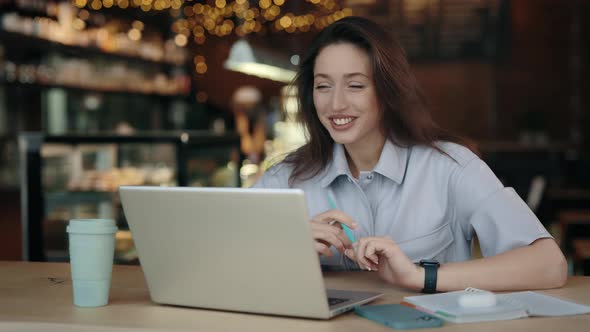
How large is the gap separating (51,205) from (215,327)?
Answer: 2643 mm

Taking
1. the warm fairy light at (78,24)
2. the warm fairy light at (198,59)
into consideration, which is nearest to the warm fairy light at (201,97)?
the warm fairy light at (198,59)

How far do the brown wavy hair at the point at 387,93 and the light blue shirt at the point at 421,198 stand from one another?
0.12 ft

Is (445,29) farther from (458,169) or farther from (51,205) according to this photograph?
(458,169)

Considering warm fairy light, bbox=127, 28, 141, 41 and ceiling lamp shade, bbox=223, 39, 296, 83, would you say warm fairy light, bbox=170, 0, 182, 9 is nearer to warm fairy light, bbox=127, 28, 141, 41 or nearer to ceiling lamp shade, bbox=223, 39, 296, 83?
warm fairy light, bbox=127, 28, 141, 41

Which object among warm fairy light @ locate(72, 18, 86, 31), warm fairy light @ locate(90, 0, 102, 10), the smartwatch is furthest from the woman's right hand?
warm fairy light @ locate(90, 0, 102, 10)

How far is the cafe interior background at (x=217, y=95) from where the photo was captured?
385 cm

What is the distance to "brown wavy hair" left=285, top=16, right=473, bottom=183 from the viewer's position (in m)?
2.04

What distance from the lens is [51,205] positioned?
3738mm

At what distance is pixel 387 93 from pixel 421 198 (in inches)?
11.5

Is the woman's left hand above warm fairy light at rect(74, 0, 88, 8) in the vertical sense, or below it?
below

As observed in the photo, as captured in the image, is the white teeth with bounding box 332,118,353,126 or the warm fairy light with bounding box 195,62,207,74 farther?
the warm fairy light with bounding box 195,62,207,74

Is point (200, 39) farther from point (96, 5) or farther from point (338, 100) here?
point (338, 100)

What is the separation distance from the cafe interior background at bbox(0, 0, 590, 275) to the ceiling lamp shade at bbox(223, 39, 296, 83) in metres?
0.02

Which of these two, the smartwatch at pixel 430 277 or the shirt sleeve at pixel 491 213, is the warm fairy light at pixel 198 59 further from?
the smartwatch at pixel 430 277
